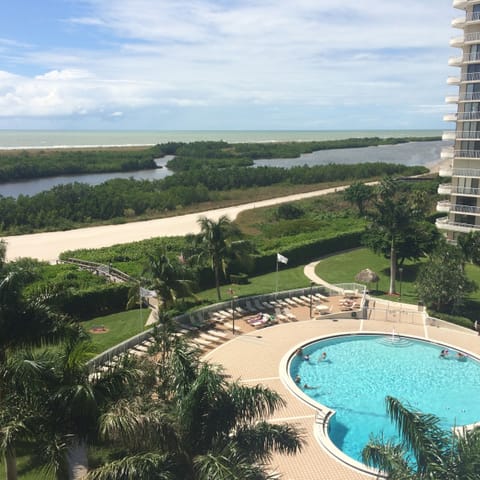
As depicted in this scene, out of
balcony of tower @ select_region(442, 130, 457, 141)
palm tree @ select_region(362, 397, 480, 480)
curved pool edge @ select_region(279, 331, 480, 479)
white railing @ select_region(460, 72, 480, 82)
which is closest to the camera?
palm tree @ select_region(362, 397, 480, 480)

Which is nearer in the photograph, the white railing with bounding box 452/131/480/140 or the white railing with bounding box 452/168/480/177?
the white railing with bounding box 452/131/480/140

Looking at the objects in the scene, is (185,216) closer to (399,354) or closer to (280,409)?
(399,354)

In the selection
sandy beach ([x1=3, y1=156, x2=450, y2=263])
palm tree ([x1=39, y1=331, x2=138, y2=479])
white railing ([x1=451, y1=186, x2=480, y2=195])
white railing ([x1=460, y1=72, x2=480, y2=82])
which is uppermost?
white railing ([x1=460, y1=72, x2=480, y2=82])

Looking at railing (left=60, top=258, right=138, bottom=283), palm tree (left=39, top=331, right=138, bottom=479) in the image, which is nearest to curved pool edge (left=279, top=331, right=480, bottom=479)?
palm tree (left=39, top=331, right=138, bottom=479)

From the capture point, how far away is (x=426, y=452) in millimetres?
10664

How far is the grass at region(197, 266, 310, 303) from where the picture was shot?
124 ft

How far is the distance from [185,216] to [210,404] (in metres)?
63.2

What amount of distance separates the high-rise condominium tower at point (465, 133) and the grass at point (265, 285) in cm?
1891

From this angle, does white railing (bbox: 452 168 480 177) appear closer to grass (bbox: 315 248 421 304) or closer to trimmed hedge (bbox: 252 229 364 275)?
trimmed hedge (bbox: 252 229 364 275)

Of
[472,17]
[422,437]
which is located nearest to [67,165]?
[472,17]

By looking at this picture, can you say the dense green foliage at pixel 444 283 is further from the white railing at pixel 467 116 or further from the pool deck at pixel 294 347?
the white railing at pixel 467 116

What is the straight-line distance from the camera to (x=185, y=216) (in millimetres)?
74312

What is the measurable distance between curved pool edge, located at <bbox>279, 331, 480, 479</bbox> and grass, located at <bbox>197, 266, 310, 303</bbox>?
9.19m

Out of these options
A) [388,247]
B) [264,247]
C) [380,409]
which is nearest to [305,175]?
[264,247]
